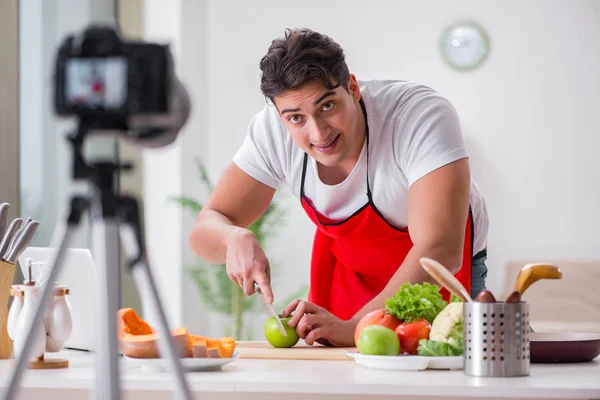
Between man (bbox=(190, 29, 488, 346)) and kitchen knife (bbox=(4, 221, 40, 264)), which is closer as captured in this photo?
kitchen knife (bbox=(4, 221, 40, 264))

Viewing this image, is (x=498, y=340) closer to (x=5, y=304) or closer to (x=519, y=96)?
(x=5, y=304)

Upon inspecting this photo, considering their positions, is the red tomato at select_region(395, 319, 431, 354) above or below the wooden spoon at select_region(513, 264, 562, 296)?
below

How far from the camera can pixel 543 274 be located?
1427 millimetres

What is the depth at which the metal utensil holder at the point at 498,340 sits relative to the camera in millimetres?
1363

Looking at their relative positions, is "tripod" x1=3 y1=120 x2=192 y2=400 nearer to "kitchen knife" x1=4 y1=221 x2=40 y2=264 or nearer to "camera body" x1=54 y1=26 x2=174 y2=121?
"camera body" x1=54 y1=26 x2=174 y2=121

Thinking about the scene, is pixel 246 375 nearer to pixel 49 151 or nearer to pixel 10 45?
pixel 10 45

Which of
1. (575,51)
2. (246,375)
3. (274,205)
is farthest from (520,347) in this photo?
(575,51)

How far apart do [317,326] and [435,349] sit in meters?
0.41

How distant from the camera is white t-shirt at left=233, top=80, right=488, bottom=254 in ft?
6.95

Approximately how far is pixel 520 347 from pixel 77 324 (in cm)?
106

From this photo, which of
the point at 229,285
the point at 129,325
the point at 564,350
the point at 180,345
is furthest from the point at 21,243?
the point at 229,285

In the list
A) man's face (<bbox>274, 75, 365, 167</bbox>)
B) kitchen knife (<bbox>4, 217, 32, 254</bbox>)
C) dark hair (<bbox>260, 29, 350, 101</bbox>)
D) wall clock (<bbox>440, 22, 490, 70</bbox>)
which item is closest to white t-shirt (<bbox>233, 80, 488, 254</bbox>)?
man's face (<bbox>274, 75, 365, 167</bbox>)

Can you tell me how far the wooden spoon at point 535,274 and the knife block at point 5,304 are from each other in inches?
42.9

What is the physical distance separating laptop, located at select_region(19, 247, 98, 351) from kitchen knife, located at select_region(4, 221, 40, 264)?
99 millimetres
